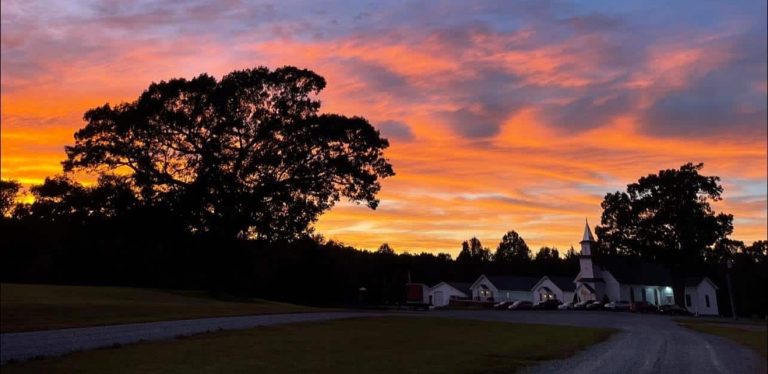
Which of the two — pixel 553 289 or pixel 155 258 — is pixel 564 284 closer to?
pixel 553 289

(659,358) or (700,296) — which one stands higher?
(700,296)

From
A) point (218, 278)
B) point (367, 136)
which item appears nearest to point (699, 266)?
point (367, 136)

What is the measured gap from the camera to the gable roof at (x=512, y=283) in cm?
10881

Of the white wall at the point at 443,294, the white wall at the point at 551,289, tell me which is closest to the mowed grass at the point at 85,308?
the white wall at the point at 551,289

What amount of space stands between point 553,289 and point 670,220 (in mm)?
26377

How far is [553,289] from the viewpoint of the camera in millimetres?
102125

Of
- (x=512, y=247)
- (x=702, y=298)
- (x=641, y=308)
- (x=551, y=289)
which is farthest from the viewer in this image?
(x=512, y=247)

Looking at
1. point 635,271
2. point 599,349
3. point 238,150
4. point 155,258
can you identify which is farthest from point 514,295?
point 599,349

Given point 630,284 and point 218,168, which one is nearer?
point 218,168

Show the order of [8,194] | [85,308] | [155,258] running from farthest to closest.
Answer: [8,194] → [155,258] → [85,308]

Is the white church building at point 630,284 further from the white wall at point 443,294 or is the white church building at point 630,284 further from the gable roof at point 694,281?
the white wall at point 443,294

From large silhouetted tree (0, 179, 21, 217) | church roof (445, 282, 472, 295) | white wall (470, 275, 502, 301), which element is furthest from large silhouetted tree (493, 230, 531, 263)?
large silhouetted tree (0, 179, 21, 217)

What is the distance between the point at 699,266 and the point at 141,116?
7677 cm

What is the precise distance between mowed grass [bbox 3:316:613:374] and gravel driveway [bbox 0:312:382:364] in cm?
108
